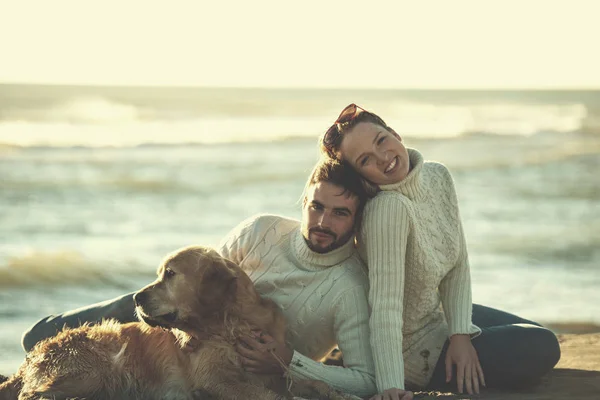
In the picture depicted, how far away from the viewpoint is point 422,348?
5.20m

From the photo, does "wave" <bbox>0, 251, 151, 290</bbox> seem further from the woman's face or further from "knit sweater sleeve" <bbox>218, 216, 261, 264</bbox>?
the woman's face

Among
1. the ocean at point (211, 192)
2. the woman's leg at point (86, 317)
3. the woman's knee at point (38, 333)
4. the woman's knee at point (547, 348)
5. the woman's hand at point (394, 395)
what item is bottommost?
the ocean at point (211, 192)

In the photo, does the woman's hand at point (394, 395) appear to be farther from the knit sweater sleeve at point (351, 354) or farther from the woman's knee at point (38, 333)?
the woman's knee at point (38, 333)

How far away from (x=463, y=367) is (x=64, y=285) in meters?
5.66

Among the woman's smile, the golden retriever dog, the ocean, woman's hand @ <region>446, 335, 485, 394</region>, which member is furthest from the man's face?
the ocean

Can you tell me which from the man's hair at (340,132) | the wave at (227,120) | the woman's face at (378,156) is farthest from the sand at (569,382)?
A: the wave at (227,120)

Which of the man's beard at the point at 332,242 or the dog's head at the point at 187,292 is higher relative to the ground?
the man's beard at the point at 332,242

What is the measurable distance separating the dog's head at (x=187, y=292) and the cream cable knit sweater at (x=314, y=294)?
408mm

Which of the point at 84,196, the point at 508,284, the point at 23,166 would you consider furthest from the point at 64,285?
the point at 23,166

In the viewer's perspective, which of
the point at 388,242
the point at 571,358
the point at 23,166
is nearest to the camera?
the point at 388,242

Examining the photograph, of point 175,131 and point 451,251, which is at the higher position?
point 451,251

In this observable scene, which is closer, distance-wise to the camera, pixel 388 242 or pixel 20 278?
pixel 388 242

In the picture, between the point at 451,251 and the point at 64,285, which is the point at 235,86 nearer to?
the point at 64,285

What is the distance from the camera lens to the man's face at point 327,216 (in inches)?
190
